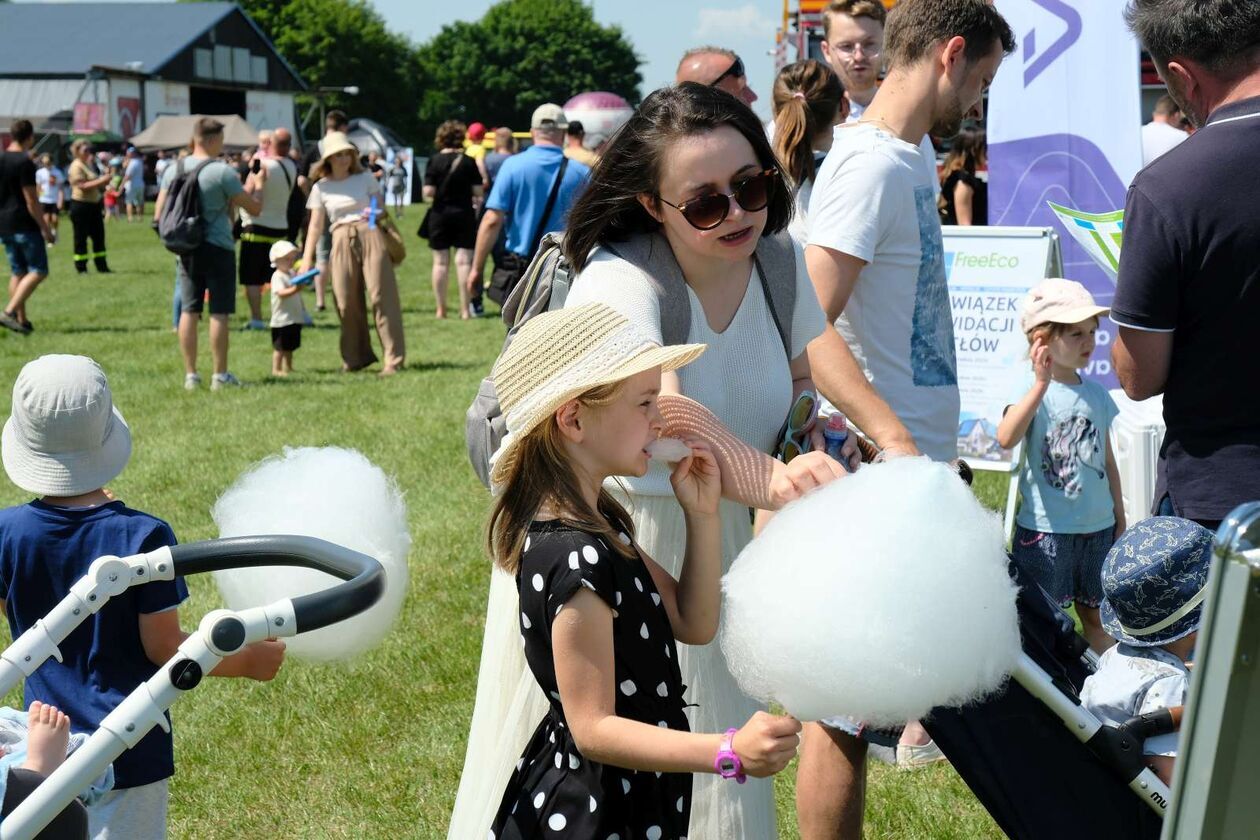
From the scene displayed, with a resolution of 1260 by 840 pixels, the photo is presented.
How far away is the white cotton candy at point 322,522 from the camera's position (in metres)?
2.52

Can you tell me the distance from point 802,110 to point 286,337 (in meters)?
7.54

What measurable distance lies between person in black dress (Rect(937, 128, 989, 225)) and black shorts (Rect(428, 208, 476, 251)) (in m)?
5.28

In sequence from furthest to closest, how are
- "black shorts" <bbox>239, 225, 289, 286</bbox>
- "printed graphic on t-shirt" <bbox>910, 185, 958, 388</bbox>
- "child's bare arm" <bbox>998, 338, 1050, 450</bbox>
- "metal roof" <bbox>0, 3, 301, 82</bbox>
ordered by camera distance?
"metal roof" <bbox>0, 3, 301, 82</bbox>, "black shorts" <bbox>239, 225, 289, 286</bbox>, "child's bare arm" <bbox>998, 338, 1050, 450</bbox>, "printed graphic on t-shirt" <bbox>910, 185, 958, 388</bbox>

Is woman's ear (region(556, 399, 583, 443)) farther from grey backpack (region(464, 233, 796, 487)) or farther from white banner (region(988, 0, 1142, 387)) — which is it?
white banner (region(988, 0, 1142, 387))

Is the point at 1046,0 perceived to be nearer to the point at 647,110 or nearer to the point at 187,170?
the point at 647,110

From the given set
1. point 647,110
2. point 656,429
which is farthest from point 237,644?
point 647,110

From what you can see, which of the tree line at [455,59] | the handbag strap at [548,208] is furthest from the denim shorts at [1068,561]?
the tree line at [455,59]

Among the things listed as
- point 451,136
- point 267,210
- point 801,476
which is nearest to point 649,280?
→ point 801,476

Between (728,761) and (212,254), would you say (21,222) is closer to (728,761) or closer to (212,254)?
(212,254)

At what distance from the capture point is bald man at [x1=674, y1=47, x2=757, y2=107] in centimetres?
541

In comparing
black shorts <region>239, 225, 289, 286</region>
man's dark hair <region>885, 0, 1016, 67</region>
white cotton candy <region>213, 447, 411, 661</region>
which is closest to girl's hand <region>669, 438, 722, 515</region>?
white cotton candy <region>213, 447, 411, 661</region>

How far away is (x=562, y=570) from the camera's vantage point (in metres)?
2.21

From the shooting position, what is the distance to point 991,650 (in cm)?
191

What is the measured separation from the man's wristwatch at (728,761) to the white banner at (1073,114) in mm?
5157
